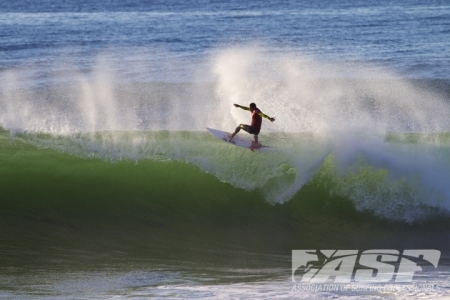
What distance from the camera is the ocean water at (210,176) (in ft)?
34.0

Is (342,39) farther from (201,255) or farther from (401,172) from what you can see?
(201,255)

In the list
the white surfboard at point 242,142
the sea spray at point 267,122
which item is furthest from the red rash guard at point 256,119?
the sea spray at point 267,122

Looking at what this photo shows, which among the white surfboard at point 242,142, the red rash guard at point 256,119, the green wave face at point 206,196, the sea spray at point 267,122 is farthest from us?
the sea spray at point 267,122

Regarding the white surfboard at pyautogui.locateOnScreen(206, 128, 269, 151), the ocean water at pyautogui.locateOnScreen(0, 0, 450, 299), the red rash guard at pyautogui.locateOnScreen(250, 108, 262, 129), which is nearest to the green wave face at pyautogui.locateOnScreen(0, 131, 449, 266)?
the ocean water at pyautogui.locateOnScreen(0, 0, 450, 299)

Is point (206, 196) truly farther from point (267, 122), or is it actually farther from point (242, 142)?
point (267, 122)

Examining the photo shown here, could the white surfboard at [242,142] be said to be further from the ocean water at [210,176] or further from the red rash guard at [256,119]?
Result: the red rash guard at [256,119]

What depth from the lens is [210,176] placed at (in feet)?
43.2

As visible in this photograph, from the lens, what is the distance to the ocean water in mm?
10352

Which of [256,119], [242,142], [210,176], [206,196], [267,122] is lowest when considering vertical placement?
[206,196]

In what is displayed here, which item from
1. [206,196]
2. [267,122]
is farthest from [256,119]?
[267,122]

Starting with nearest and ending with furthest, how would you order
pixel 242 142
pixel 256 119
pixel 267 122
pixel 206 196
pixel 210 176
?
pixel 256 119 < pixel 242 142 < pixel 206 196 < pixel 210 176 < pixel 267 122

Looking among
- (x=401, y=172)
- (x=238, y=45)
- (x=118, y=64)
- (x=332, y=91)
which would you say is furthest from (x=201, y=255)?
(x=238, y=45)

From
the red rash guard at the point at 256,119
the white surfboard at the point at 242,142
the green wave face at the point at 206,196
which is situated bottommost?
the green wave face at the point at 206,196

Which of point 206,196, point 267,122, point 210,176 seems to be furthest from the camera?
point 267,122
